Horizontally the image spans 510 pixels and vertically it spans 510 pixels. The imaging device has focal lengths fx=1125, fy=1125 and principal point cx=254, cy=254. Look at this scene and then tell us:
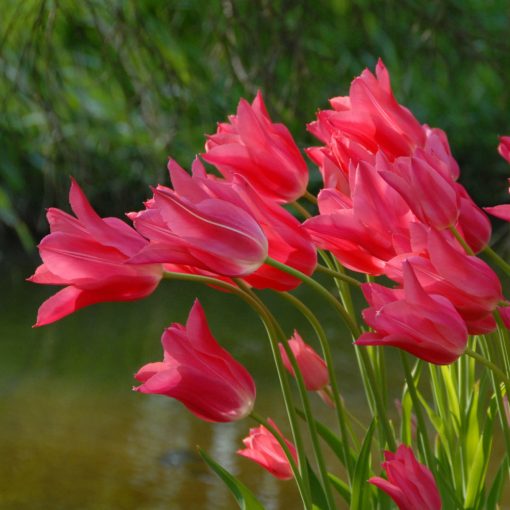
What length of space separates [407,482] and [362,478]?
0.07 metres

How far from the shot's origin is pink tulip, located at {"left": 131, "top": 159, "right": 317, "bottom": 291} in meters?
0.57


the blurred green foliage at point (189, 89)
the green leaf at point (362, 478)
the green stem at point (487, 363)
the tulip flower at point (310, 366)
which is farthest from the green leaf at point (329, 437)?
the blurred green foliage at point (189, 89)

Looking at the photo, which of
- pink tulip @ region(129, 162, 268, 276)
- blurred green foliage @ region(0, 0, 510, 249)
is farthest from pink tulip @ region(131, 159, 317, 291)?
blurred green foliage @ region(0, 0, 510, 249)

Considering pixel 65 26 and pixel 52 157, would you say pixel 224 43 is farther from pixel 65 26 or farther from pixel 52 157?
pixel 65 26

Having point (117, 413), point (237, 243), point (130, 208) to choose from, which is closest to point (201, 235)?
point (237, 243)

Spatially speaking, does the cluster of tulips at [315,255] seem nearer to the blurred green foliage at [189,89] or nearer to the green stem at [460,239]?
the green stem at [460,239]

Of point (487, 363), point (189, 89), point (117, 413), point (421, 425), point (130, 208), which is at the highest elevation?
point (487, 363)

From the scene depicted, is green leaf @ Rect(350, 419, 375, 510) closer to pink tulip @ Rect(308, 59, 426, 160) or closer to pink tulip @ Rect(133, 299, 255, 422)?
pink tulip @ Rect(133, 299, 255, 422)

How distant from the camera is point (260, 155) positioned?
0.71 meters

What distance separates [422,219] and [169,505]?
813mm

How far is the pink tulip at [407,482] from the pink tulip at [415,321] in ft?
0.25

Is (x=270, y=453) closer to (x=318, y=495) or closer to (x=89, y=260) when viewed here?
(x=318, y=495)

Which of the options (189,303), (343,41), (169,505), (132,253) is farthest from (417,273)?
(343,41)

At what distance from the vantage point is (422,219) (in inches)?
23.7
